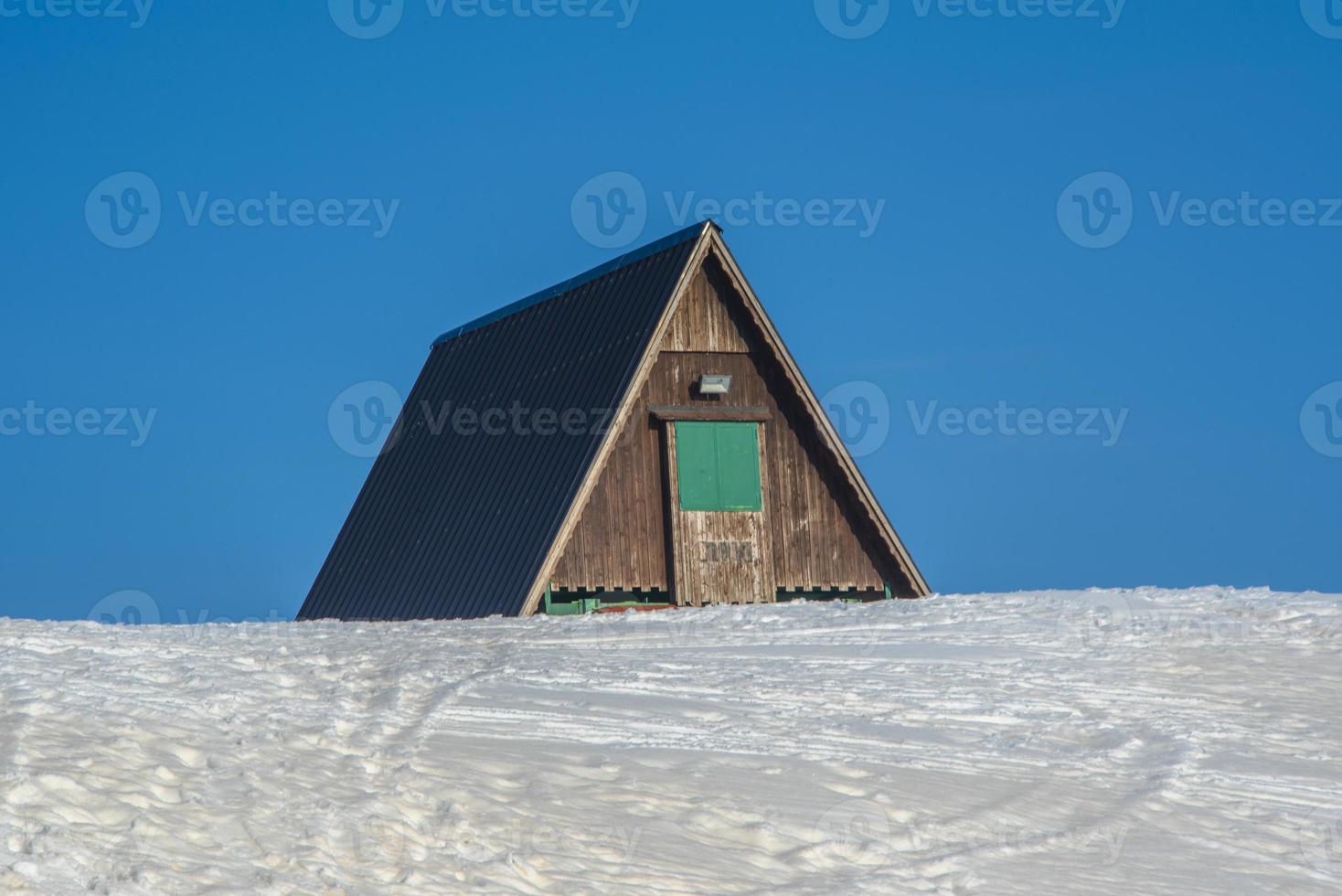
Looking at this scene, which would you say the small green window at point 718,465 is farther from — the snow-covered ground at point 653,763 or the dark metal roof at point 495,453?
the snow-covered ground at point 653,763

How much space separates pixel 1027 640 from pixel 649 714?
6.85 m

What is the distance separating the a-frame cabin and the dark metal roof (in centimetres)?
5

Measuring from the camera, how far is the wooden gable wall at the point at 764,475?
22703 millimetres

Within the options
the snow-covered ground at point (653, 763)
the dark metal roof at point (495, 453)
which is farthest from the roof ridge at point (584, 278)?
the snow-covered ground at point (653, 763)

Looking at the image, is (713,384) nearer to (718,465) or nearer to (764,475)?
(718,465)

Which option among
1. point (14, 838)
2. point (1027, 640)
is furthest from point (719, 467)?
point (14, 838)

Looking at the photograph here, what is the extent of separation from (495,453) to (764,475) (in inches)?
166

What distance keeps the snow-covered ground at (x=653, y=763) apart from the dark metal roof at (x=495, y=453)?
493 cm

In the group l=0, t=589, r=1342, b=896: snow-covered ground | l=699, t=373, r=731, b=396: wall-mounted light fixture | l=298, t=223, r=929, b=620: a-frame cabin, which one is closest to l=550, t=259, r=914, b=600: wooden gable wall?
l=298, t=223, r=929, b=620: a-frame cabin

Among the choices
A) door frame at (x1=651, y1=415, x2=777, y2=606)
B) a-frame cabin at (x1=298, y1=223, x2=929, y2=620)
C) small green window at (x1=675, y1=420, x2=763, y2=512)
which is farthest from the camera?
small green window at (x1=675, y1=420, x2=763, y2=512)

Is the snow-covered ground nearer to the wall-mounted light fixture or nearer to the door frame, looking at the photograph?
the door frame

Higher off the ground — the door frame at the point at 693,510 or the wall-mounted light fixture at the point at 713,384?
the wall-mounted light fixture at the point at 713,384

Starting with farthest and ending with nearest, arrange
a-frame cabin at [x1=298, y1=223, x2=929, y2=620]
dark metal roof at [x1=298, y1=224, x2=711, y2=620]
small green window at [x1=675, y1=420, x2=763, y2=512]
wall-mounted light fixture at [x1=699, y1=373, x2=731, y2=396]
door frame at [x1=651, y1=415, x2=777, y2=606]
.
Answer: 1. wall-mounted light fixture at [x1=699, y1=373, x2=731, y2=396]
2. small green window at [x1=675, y1=420, x2=763, y2=512]
3. door frame at [x1=651, y1=415, x2=777, y2=606]
4. dark metal roof at [x1=298, y1=224, x2=711, y2=620]
5. a-frame cabin at [x1=298, y1=223, x2=929, y2=620]

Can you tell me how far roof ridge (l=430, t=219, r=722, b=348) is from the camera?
78.2 ft
